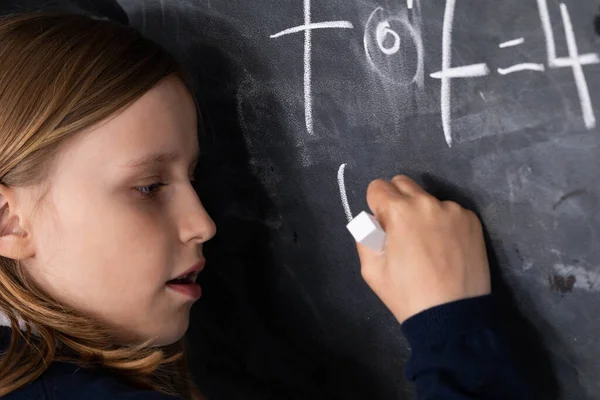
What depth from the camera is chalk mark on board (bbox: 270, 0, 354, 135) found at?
84 cm

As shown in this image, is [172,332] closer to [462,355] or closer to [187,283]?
[187,283]

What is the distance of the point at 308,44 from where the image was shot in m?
0.86

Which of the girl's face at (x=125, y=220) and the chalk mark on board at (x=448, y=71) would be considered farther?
the girl's face at (x=125, y=220)

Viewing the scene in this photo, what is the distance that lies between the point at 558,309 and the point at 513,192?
0.13 meters

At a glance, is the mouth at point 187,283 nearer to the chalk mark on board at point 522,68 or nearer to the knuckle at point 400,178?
the knuckle at point 400,178

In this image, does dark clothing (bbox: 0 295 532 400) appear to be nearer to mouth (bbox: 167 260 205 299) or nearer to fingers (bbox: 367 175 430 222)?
fingers (bbox: 367 175 430 222)

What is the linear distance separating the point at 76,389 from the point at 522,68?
1.89 feet

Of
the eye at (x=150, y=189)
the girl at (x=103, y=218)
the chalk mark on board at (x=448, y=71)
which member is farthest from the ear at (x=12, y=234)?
the chalk mark on board at (x=448, y=71)

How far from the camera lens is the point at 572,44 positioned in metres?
0.66

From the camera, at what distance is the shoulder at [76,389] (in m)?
0.79

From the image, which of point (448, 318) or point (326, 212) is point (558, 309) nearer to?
point (448, 318)

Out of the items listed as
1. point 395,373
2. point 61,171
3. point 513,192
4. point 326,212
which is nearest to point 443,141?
point 513,192

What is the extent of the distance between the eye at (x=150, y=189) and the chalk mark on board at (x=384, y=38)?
0.29m

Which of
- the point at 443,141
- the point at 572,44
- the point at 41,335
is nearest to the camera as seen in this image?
the point at 572,44
